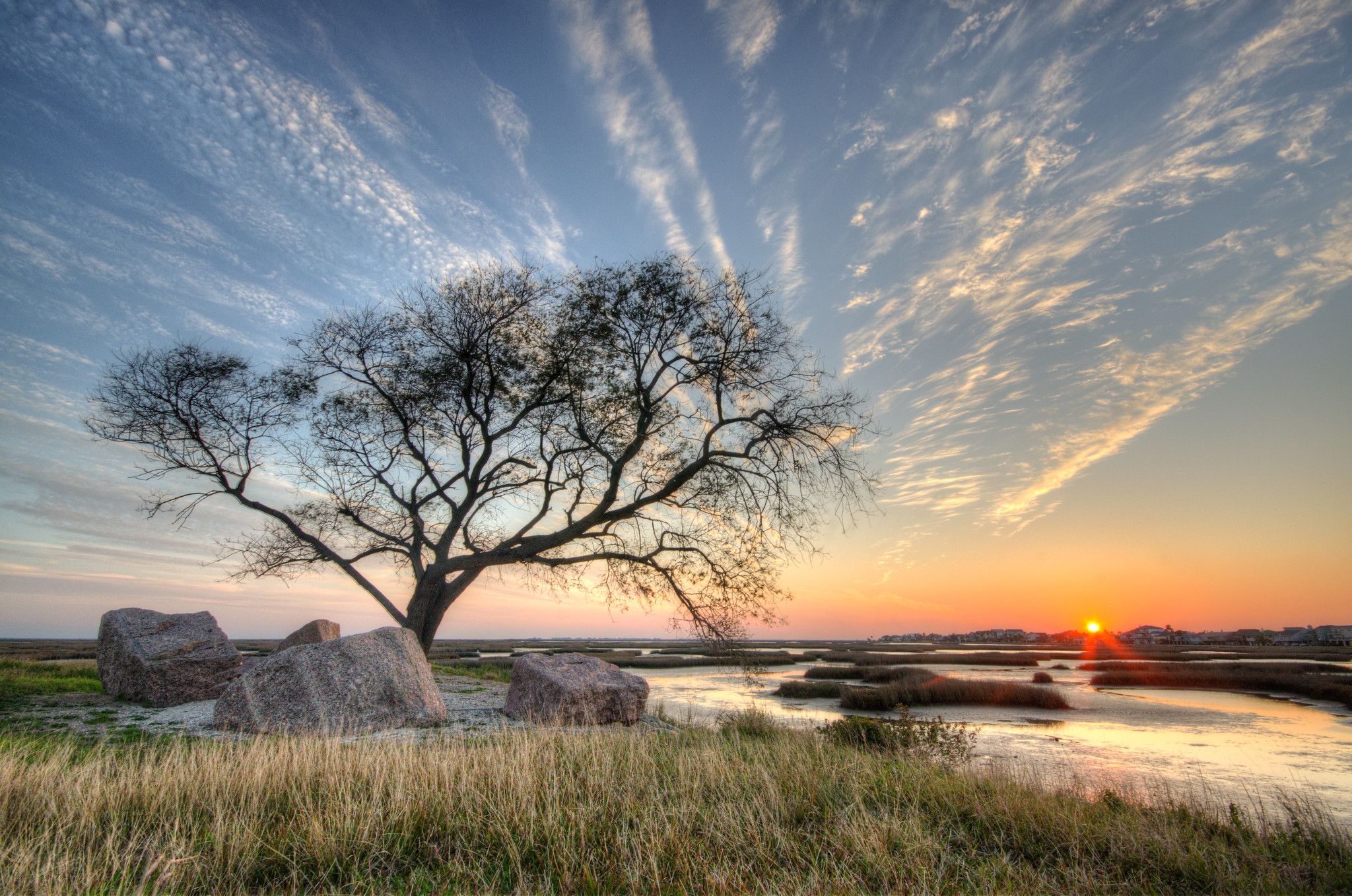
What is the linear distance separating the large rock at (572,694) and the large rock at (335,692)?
1518 mm

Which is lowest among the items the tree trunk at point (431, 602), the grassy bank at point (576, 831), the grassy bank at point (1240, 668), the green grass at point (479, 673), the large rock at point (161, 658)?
the grassy bank at point (1240, 668)

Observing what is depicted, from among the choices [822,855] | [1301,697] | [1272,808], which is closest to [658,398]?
[822,855]

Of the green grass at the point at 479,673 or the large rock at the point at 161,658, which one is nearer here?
the large rock at the point at 161,658

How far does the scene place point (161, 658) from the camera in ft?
37.0

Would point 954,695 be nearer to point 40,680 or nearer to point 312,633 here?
point 312,633

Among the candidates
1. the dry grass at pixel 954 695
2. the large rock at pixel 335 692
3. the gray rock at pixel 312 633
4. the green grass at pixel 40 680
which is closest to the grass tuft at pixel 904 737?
the large rock at pixel 335 692

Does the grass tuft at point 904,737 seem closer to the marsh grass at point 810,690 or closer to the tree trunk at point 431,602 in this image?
the tree trunk at point 431,602

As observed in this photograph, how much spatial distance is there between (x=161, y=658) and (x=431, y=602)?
5.43 metres

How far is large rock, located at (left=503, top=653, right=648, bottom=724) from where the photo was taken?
1036 centimetres

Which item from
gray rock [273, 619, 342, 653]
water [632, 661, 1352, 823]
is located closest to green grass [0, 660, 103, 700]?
gray rock [273, 619, 342, 653]

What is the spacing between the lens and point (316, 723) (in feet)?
28.8

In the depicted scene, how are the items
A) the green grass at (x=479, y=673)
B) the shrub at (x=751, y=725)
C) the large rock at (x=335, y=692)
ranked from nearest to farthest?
the large rock at (x=335, y=692)
the shrub at (x=751, y=725)
the green grass at (x=479, y=673)

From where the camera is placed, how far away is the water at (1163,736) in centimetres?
948

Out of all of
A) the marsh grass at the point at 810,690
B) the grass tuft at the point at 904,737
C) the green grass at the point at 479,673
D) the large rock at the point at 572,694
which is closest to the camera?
the grass tuft at the point at 904,737
